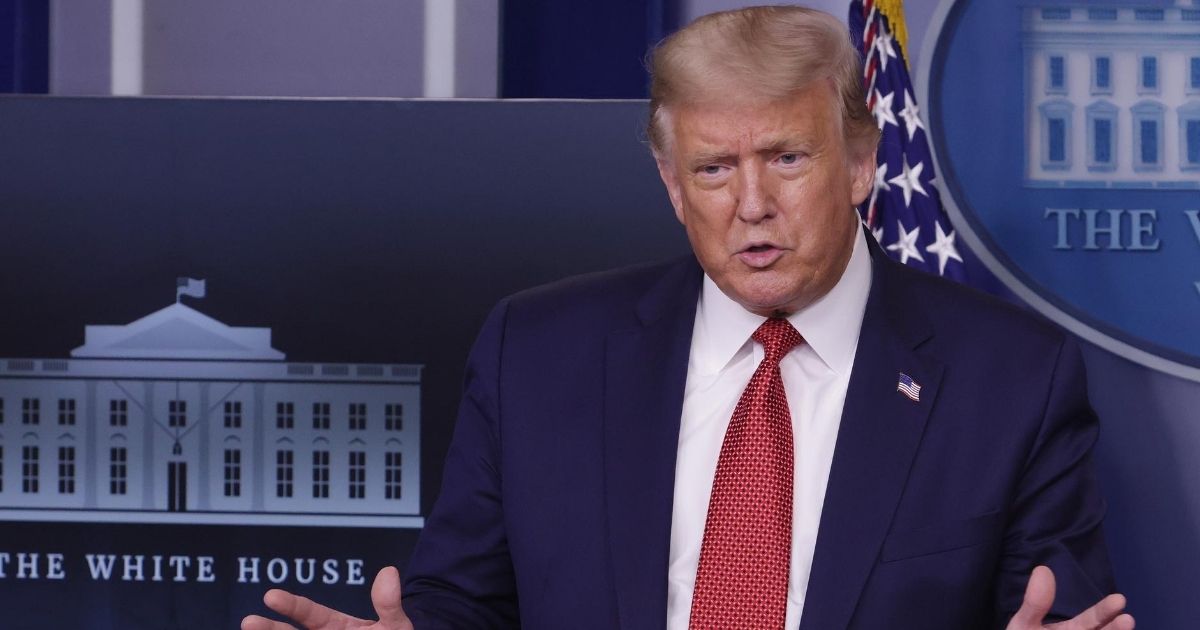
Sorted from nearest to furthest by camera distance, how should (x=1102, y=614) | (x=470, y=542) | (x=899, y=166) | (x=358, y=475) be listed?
(x=1102, y=614) → (x=470, y=542) → (x=358, y=475) → (x=899, y=166)

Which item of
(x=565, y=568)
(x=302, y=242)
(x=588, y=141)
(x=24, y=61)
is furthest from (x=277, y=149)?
(x=565, y=568)

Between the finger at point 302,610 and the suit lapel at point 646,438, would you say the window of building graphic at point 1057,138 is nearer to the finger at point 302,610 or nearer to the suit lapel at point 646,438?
the suit lapel at point 646,438

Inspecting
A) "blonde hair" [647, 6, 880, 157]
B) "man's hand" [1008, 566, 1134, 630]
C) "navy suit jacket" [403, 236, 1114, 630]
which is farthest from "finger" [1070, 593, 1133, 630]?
"blonde hair" [647, 6, 880, 157]

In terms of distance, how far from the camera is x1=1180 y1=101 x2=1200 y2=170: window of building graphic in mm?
2678

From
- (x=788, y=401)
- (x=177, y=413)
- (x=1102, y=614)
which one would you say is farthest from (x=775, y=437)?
(x=177, y=413)

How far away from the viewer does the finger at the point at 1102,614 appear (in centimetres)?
131

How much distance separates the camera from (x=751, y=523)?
1.50 m

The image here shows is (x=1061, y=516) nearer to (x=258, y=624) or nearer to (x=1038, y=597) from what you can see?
(x=1038, y=597)

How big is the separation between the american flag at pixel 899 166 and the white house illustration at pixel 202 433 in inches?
39.2

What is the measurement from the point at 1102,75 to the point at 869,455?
62.9 inches

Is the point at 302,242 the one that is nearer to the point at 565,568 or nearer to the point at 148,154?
the point at 148,154

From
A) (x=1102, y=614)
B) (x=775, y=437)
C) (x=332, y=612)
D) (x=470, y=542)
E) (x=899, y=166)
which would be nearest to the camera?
(x=1102, y=614)

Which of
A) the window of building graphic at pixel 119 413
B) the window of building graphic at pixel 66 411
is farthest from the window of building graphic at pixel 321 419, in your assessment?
the window of building graphic at pixel 66 411

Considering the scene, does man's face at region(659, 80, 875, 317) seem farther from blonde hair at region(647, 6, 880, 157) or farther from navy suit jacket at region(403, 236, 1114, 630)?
navy suit jacket at region(403, 236, 1114, 630)
